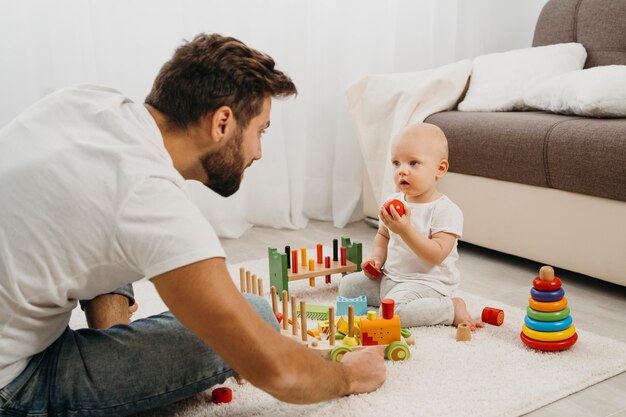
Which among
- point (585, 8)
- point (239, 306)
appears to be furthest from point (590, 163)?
point (239, 306)

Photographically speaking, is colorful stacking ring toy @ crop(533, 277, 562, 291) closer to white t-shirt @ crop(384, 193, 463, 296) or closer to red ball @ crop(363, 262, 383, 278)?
white t-shirt @ crop(384, 193, 463, 296)

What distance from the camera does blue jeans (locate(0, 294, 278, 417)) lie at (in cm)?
110

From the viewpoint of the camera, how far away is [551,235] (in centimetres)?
216

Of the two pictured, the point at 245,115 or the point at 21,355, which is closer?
the point at 21,355

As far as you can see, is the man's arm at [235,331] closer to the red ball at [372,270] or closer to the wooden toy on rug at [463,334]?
the wooden toy on rug at [463,334]

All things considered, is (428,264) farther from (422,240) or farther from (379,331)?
(379,331)

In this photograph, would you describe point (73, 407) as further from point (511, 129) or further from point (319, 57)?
point (319, 57)

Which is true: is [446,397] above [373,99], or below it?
below

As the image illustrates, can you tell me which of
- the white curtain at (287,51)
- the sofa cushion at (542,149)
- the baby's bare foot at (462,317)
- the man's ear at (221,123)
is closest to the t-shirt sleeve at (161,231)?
the man's ear at (221,123)

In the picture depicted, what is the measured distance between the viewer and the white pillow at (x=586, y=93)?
209 centimetres

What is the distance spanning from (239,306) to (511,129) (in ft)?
5.15

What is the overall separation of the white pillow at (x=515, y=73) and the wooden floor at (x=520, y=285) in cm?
57

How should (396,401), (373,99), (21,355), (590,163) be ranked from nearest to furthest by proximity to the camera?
1. (21,355)
2. (396,401)
3. (590,163)
4. (373,99)

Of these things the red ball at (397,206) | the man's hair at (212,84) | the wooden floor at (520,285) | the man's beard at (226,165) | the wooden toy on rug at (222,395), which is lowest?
the wooden floor at (520,285)
